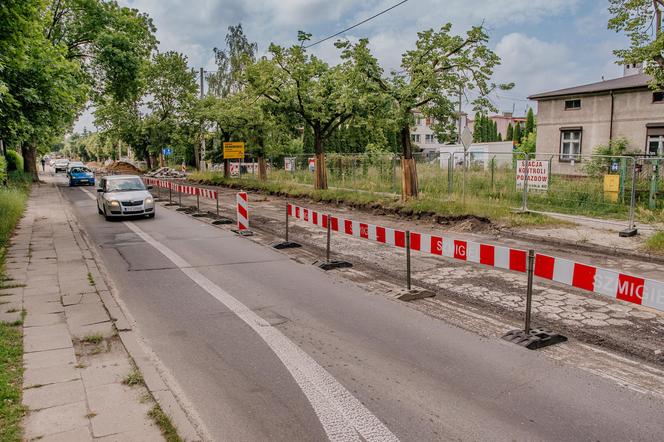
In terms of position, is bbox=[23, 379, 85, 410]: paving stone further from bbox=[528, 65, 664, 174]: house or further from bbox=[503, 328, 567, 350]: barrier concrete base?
bbox=[528, 65, 664, 174]: house

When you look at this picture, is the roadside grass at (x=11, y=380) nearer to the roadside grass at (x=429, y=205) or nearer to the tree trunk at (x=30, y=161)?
the roadside grass at (x=429, y=205)

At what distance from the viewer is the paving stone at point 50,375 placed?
15.6ft

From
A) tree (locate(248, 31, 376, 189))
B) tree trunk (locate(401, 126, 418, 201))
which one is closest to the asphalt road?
tree trunk (locate(401, 126, 418, 201))

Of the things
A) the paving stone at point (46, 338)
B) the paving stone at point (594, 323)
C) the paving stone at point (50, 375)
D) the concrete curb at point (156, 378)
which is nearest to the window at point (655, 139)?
the paving stone at point (594, 323)

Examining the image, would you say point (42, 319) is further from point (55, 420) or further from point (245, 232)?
point (245, 232)

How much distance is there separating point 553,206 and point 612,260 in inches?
206

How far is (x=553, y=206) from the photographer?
16.2m

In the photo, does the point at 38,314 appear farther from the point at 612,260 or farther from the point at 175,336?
the point at 612,260

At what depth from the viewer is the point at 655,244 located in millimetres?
11641

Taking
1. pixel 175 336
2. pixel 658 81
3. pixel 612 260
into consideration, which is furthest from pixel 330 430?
pixel 658 81

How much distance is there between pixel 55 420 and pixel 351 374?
2619mm

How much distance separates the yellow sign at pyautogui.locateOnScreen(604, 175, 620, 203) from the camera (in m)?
15.2

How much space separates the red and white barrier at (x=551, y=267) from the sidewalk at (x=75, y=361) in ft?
14.9

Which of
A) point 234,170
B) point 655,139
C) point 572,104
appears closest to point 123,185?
point 234,170
